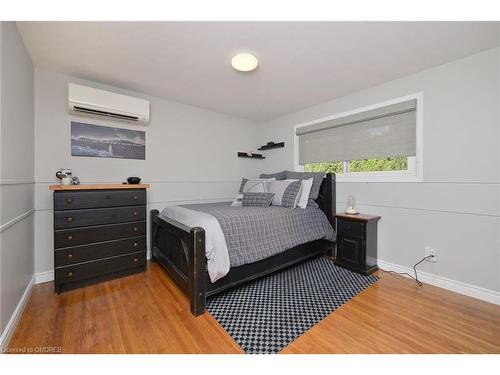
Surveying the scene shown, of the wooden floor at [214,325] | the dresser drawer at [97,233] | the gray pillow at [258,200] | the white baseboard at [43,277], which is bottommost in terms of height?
the wooden floor at [214,325]

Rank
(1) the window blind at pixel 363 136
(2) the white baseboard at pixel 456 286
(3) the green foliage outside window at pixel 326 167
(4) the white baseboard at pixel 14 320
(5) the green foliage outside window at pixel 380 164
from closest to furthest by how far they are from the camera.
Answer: (4) the white baseboard at pixel 14 320 → (2) the white baseboard at pixel 456 286 → (1) the window blind at pixel 363 136 → (5) the green foliage outside window at pixel 380 164 → (3) the green foliage outside window at pixel 326 167

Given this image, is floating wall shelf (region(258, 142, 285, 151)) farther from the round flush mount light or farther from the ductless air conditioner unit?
the ductless air conditioner unit

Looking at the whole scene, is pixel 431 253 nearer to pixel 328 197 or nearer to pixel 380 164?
pixel 380 164

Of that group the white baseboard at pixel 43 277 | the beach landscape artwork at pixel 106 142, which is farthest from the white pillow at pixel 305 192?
the white baseboard at pixel 43 277

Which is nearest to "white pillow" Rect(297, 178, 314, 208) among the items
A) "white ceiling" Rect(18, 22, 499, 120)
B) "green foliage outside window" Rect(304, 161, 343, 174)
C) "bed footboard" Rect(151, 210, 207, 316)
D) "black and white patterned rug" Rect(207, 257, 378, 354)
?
"green foliage outside window" Rect(304, 161, 343, 174)

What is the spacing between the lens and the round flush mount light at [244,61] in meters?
1.98

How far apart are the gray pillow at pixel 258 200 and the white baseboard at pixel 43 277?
226 centimetres

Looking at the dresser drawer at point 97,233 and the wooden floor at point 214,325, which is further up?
the dresser drawer at point 97,233

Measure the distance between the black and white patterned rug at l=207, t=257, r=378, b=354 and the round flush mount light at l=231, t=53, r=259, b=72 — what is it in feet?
7.08

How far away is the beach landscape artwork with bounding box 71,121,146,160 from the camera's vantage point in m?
2.51

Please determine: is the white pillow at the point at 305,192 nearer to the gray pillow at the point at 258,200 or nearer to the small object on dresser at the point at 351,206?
the gray pillow at the point at 258,200
